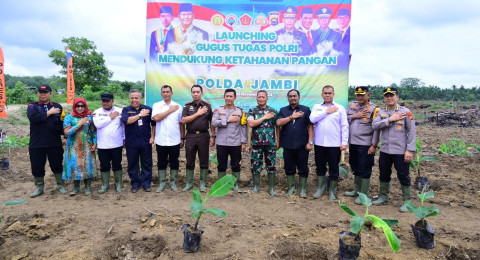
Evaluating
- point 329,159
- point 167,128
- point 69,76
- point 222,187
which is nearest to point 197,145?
point 167,128

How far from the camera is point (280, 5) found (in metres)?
5.40

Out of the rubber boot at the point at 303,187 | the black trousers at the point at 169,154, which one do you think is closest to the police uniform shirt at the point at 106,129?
the black trousers at the point at 169,154

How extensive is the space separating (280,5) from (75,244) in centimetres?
472

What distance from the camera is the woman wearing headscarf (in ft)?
13.9

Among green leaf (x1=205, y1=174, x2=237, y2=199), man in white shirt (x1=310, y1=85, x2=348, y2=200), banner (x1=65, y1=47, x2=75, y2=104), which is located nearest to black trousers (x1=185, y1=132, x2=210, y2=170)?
man in white shirt (x1=310, y1=85, x2=348, y2=200)

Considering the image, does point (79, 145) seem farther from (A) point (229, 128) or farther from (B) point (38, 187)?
(A) point (229, 128)

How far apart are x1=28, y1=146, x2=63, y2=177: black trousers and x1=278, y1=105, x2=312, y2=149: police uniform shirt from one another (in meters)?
3.22

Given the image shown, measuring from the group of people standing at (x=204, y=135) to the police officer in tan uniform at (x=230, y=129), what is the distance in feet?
0.05

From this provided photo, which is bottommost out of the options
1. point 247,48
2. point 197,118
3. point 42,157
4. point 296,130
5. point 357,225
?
point 357,225

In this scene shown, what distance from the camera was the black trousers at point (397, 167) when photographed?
3851 mm

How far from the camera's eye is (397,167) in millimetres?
3902

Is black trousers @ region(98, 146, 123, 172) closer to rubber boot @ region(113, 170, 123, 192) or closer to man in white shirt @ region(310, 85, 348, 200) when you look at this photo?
rubber boot @ region(113, 170, 123, 192)

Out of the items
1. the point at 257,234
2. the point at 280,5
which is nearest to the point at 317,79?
the point at 280,5

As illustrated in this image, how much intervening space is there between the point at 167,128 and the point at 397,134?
3.05 m
